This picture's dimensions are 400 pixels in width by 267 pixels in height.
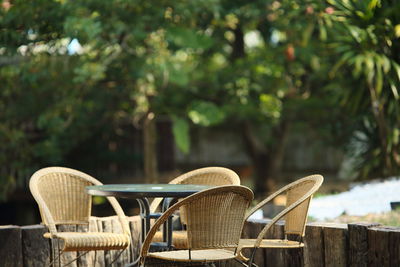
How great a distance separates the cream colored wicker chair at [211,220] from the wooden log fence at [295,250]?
1.01m

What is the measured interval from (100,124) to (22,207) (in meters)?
2.32

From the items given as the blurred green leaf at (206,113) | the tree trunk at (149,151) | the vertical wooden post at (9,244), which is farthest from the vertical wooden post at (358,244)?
the tree trunk at (149,151)

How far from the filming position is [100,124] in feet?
50.1

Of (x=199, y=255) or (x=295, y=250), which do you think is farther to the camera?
(x=295, y=250)

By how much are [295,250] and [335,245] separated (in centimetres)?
44

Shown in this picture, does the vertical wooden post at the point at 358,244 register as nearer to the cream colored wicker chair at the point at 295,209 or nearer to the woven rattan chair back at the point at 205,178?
the cream colored wicker chair at the point at 295,209

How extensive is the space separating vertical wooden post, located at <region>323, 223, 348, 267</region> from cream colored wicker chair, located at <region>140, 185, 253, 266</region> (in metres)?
1.06

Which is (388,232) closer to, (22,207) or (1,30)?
(1,30)

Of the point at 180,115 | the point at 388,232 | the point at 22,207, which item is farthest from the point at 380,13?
the point at 22,207

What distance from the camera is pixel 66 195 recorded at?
18.7ft

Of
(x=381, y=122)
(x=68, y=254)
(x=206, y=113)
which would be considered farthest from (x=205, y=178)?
(x=206, y=113)

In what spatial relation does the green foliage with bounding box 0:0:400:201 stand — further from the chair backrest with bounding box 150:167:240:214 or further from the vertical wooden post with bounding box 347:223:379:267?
the vertical wooden post with bounding box 347:223:379:267

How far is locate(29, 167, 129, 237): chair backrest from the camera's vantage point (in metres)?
5.63

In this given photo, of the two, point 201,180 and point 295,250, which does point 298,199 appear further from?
point 201,180
